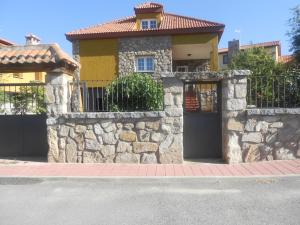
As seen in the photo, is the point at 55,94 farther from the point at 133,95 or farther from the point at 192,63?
the point at 192,63

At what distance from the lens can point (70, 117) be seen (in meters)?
8.65

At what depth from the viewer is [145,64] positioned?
73.4 ft

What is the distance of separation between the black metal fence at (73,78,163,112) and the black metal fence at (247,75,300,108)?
2362mm

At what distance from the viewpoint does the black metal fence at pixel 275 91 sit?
342 inches

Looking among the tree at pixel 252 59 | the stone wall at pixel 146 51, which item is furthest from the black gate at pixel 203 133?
the tree at pixel 252 59

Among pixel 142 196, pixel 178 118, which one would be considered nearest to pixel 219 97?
pixel 178 118

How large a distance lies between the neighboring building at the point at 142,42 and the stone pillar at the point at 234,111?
13.6 meters

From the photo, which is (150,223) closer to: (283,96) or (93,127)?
(93,127)

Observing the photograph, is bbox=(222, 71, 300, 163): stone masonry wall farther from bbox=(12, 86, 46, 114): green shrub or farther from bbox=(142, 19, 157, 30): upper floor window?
bbox=(142, 19, 157, 30): upper floor window

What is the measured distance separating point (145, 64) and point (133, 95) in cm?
1354

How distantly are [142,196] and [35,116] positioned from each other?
4.75 metres

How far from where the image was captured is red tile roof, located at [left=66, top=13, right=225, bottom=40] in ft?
69.9

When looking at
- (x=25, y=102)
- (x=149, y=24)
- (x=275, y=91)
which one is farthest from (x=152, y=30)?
(x=275, y=91)

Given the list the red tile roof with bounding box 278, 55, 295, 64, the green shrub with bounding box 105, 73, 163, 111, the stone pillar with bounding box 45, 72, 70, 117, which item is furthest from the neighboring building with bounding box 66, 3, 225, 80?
the stone pillar with bounding box 45, 72, 70, 117
